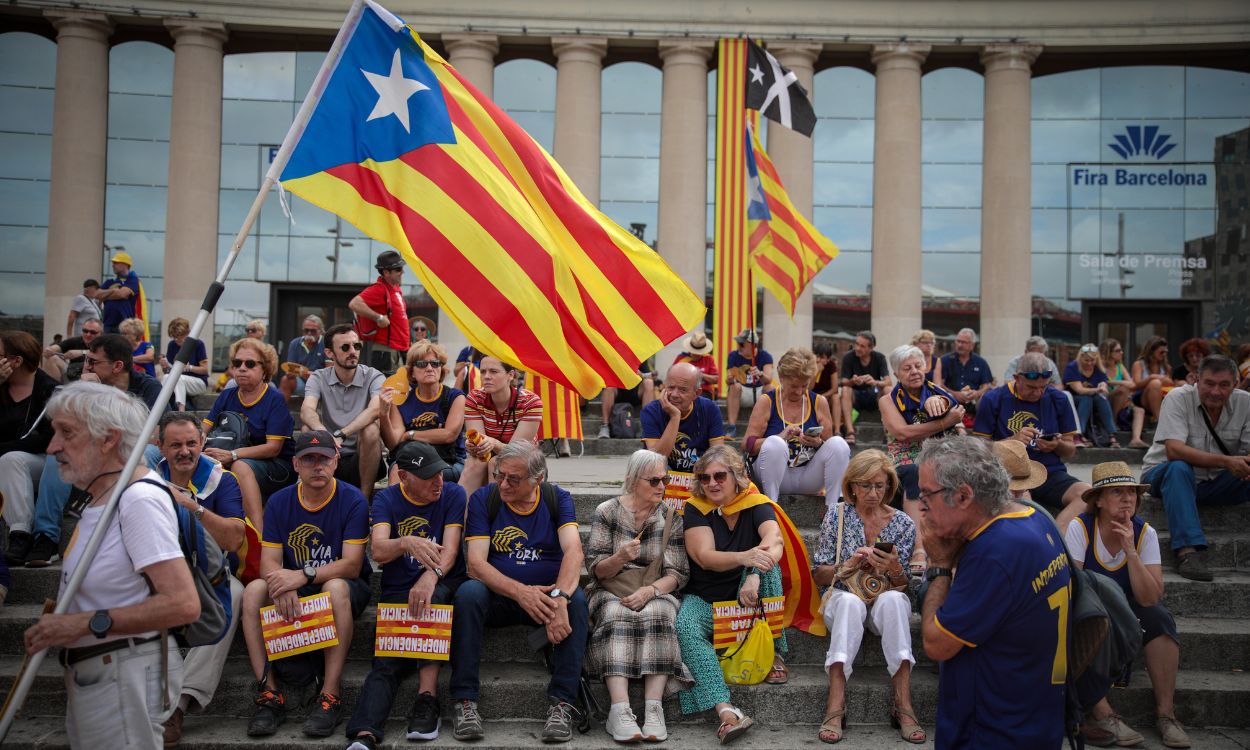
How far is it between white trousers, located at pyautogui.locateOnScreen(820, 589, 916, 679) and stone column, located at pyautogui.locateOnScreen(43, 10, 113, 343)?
2086 centimetres

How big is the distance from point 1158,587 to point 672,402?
3.59 m

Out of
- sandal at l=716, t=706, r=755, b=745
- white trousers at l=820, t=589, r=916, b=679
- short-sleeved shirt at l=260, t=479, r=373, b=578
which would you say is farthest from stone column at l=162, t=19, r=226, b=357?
white trousers at l=820, t=589, r=916, b=679

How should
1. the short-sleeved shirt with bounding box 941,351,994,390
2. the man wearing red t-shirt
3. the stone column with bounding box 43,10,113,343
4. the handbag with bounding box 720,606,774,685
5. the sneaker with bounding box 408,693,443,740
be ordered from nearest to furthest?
the sneaker with bounding box 408,693,443,740 < the handbag with bounding box 720,606,774,685 < the man wearing red t-shirt < the short-sleeved shirt with bounding box 941,351,994,390 < the stone column with bounding box 43,10,113,343

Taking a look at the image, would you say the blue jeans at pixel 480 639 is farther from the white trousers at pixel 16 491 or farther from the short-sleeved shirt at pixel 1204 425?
the short-sleeved shirt at pixel 1204 425

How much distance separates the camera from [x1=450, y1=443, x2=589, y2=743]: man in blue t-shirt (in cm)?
545

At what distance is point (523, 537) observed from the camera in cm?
586

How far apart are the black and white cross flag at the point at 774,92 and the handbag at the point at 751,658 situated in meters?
8.52

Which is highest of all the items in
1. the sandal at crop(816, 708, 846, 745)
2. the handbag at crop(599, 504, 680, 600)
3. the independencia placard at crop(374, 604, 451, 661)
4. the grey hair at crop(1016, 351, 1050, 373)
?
the grey hair at crop(1016, 351, 1050, 373)

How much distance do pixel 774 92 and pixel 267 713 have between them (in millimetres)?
10331

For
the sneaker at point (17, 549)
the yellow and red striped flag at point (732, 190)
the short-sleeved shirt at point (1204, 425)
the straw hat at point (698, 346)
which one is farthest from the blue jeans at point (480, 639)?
the yellow and red striped flag at point (732, 190)

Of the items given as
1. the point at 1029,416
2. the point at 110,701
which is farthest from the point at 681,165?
the point at 110,701

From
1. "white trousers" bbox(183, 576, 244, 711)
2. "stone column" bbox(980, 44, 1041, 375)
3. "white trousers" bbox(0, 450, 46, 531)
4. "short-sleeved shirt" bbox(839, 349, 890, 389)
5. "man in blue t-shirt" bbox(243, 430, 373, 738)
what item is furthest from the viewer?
"stone column" bbox(980, 44, 1041, 375)

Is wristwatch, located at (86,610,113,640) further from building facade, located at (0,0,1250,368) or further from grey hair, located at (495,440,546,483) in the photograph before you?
building facade, located at (0,0,1250,368)

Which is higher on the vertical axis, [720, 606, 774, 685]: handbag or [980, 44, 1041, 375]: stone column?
[980, 44, 1041, 375]: stone column
